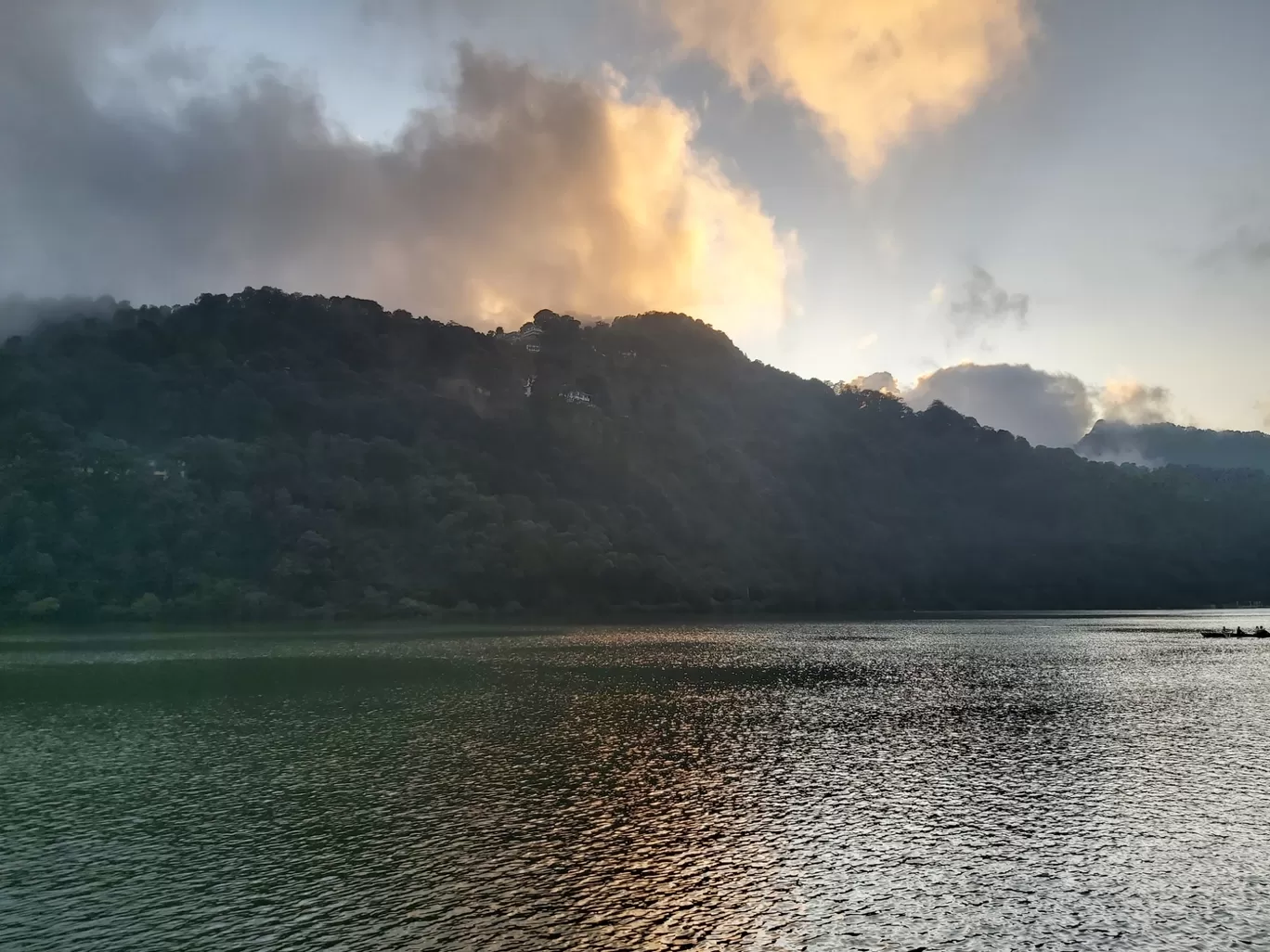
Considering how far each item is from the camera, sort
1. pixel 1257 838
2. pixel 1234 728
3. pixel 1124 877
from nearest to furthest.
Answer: pixel 1124 877 < pixel 1257 838 < pixel 1234 728

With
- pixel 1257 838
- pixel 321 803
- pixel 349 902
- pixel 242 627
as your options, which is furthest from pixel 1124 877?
pixel 242 627

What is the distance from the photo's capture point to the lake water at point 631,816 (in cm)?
2539

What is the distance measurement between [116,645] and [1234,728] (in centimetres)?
14499

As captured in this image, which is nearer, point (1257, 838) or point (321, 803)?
point (1257, 838)

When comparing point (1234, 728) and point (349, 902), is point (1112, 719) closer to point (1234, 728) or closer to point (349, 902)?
point (1234, 728)

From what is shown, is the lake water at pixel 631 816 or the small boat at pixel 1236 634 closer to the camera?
the lake water at pixel 631 816

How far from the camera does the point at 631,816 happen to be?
3709cm

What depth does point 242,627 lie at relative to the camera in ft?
605

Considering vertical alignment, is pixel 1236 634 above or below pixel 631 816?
above

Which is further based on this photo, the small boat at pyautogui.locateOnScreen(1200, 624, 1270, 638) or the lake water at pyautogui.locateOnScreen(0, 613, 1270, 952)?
the small boat at pyautogui.locateOnScreen(1200, 624, 1270, 638)

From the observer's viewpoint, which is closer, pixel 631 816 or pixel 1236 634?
pixel 631 816

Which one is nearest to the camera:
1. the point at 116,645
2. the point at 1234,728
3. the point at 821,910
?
the point at 821,910

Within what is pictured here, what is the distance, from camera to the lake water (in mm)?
25391

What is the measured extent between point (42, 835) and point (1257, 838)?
51.4m
